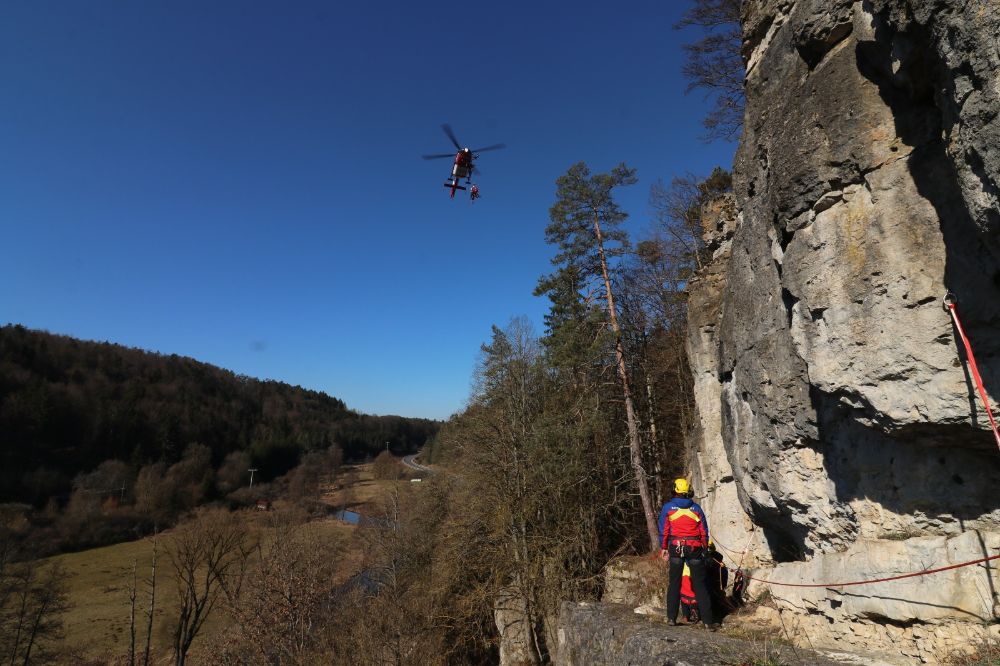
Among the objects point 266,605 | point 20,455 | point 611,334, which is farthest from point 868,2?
point 20,455

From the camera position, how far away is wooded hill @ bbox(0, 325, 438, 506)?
62.7 meters

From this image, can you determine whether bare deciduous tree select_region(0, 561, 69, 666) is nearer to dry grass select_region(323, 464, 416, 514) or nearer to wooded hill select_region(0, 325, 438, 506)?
dry grass select_region(323, 464, 416, 514)

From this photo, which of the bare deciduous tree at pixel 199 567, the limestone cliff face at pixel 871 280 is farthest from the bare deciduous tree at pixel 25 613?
the limestone cliff face at pixel 871 280

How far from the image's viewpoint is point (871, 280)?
443 centimetres

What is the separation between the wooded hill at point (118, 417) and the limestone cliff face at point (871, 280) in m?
79.0

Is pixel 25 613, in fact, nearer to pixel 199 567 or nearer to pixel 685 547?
pixel 199 567

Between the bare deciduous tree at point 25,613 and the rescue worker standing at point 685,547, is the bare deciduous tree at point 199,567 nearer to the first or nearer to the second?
the bare deciduous tree at point 25,613

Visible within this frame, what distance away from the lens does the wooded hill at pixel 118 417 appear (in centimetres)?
6266

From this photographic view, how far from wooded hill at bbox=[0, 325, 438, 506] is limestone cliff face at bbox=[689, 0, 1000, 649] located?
7898 centimetres

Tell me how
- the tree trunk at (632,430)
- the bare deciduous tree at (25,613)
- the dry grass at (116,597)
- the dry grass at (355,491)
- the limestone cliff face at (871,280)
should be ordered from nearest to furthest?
the limestone cliff face at (871,280), the tree trunk at (632,430), the bare deciduous tree at (25,613), the dry grass at (116,597), the dry grass at (355,491)

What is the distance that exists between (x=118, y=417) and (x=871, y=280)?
301 ft

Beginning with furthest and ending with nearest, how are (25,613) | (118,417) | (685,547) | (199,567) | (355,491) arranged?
(118,417), (355,491), (199,567), (25,613), (685,547)

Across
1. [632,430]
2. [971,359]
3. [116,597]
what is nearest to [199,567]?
[116,597]

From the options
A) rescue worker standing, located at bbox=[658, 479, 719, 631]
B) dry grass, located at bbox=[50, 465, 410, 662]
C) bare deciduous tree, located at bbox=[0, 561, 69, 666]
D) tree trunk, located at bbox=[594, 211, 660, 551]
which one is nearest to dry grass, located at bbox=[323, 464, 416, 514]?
dry grass, located at bbox=[50, 465, 410, 662]
